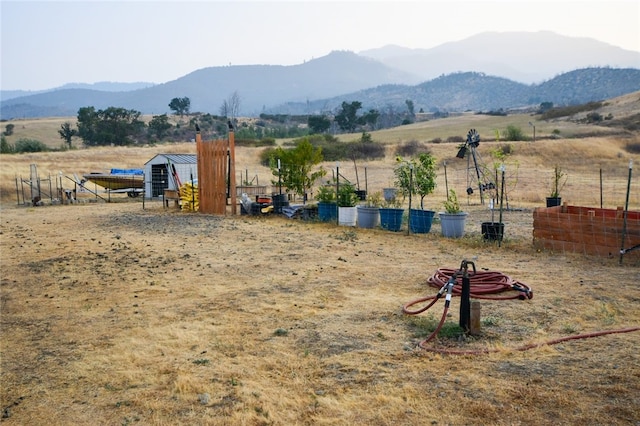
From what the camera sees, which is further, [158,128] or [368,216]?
[158,128]

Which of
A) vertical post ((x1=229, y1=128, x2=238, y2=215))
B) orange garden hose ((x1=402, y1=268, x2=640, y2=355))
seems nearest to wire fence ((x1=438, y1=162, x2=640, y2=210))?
vertical post ((x1=229, y1=128, x2=238, y2=215))

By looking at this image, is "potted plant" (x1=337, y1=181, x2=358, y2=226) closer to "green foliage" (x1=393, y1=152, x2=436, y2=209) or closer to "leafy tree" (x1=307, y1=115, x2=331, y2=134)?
"green foliage" (x1=393, y1=152, x2=436, y2=209)

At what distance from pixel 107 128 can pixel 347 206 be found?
57.6 metres

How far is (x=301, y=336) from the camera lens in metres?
6.26

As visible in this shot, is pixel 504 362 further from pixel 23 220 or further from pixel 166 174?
pixel 166 174

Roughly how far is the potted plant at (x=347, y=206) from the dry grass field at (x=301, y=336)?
1835mm

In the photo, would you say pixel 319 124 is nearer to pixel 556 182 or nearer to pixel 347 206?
pixel 556 182

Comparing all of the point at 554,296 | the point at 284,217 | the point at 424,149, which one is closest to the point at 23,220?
the point at 284,217

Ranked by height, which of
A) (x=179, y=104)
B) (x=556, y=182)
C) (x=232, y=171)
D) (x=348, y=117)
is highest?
(x=179, y=104)

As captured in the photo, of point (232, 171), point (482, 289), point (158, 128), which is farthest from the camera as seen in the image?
point (158, 128)

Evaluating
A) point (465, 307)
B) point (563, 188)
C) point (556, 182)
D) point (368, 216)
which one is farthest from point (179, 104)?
point (465, 307)

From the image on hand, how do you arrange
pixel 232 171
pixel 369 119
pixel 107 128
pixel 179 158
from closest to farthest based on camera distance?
1. pixel 232 171
2. pixel 179 158
3. pixel 107 128
4. pixel 369 119

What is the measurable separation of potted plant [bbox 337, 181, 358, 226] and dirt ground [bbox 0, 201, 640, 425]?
3.60 m

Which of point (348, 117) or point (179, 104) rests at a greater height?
point (179, 104)
